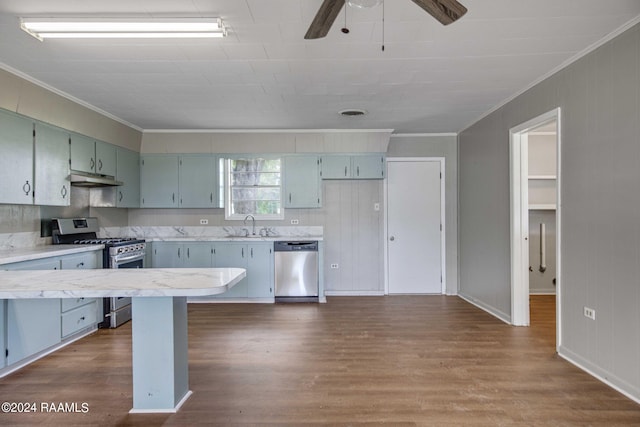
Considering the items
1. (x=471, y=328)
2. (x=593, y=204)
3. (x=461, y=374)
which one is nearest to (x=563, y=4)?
(x=593, y=204)

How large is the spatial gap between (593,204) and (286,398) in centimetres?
269

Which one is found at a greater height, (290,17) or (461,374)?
(290,17)

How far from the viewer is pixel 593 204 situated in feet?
8.52

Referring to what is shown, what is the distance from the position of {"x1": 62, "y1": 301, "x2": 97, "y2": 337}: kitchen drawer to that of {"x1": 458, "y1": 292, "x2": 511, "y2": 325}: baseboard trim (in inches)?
177

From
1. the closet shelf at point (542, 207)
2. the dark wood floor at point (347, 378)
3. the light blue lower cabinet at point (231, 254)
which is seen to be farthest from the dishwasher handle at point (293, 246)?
the closet shelf at point (542, 207)

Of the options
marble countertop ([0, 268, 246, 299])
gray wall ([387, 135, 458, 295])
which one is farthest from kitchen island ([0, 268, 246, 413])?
gray wall ([387, 135, 458, 295])

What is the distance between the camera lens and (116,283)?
1864 mm

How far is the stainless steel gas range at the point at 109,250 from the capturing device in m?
3.75

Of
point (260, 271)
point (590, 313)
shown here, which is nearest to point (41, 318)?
point (260, 271)

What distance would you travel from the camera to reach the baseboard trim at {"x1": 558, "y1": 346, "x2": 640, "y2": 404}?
7.38 feet

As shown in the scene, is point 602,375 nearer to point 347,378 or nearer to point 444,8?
point 347,378

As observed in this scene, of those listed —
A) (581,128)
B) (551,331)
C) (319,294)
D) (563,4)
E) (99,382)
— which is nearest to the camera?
Answer: (563,4)

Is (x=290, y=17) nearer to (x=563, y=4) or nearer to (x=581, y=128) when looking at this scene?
→ (x=563, y=4)

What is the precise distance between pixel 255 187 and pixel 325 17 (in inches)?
153
